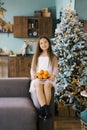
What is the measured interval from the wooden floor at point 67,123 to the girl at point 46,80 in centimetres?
73

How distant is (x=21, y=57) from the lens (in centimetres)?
765

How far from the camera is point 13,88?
158 inches

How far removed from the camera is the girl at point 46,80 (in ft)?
11.3

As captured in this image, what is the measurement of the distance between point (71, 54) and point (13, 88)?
3.82ft

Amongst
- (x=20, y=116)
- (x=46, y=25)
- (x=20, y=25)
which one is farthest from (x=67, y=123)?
(x=20, y=25)

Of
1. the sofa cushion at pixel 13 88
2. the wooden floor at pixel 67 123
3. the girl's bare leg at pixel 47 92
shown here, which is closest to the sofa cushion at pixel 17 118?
the girl's bare leg at pixel 47 92

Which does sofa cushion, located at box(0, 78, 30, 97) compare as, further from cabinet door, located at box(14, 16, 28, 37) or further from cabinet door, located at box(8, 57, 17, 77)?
cabinet door, located at box(14, 16, 28, 37)

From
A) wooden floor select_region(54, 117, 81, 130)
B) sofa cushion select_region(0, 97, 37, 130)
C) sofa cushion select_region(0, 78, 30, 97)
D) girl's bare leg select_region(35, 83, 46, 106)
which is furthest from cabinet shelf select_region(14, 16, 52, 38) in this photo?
sofa cushion select_region(0, 97, 37, 130)

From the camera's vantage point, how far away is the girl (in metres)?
3.45

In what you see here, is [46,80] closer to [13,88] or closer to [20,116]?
[13,88]

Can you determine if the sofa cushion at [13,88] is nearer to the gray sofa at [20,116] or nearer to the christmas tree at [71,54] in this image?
the gray sofa at [20,116]

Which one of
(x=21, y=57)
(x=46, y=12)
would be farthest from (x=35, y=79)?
(x=46, y=12)

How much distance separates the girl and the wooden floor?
0.73 m

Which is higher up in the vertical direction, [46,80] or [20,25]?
[20,25]
